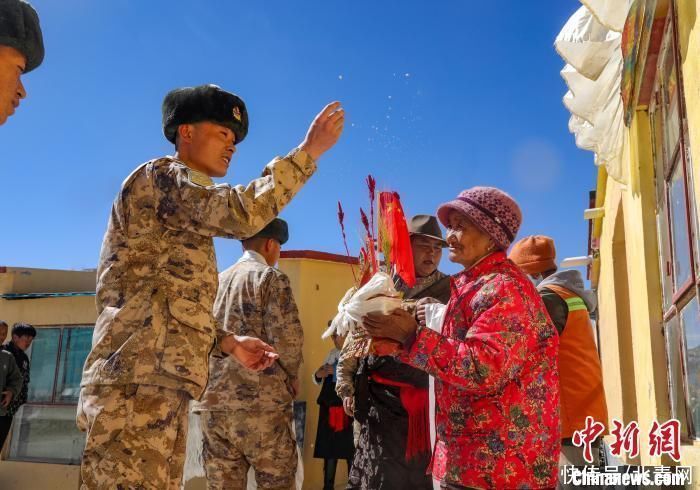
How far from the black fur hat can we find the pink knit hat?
154cm

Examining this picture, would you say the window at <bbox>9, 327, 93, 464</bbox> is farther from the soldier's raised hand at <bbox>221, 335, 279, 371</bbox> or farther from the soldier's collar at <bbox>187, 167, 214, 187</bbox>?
the soldier's collar at <bbox>187, 167, 214, 187</bbox>

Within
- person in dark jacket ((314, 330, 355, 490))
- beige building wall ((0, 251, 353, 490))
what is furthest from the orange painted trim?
person in dark jacket ((314, 330, 355, 490))

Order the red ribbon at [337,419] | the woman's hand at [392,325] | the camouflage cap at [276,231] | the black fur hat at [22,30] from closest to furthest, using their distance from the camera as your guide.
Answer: the black fur hat at [22,30], the woman's hand at [392,325], the camouflage cap at [276,231], the red ribbon at [337,419]

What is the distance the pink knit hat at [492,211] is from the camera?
7.98 feet

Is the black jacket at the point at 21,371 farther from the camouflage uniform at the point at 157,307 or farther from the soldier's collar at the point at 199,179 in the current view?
the soldier's collar at the point at 199,179

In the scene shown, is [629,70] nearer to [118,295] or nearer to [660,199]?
[660,199]

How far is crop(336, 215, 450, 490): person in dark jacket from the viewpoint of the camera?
3188mm

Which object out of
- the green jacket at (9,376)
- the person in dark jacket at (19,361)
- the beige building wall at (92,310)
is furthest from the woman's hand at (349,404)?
the person in dark jacket at (19,361)

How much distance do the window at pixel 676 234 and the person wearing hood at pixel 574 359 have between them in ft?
1.28

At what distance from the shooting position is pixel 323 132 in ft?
8.11

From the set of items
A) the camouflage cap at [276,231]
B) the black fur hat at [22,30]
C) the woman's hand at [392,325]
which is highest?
the camouflage cap at [276,231]

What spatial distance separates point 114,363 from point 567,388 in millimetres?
2458

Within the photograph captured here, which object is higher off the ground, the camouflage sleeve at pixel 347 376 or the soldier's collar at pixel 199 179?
the soldier's collar at pixel 199 179

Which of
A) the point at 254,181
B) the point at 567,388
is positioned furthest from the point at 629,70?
the point at 254,181
